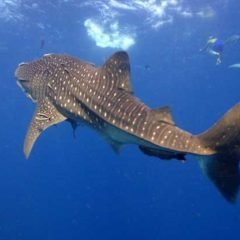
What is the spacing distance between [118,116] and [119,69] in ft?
3.05

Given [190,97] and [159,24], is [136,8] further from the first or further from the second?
[190,97]

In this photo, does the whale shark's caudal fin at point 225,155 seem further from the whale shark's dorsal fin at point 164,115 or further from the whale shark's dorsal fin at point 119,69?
the whale shark's dorsal fin at point 119,69

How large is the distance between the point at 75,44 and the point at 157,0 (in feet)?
32.5

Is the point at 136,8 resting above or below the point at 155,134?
above

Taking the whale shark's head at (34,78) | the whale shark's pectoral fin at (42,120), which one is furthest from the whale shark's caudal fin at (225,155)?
the whale shark's head at (34,78)

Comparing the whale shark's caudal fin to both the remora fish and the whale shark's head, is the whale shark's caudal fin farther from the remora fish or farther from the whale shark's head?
the whale shark's head

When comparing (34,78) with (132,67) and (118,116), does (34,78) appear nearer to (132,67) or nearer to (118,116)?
(118,116)

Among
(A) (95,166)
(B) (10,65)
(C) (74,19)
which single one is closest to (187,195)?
(A) (95,166)

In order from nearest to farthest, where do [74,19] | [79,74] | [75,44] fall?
1. [79,74]
2. [74,19]
3. [75,44]

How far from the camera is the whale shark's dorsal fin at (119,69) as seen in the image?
21.6 ft

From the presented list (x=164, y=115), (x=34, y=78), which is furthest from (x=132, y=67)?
(x=164, y=115)

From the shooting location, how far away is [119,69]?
6.71 metres

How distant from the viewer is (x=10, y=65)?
38719mm

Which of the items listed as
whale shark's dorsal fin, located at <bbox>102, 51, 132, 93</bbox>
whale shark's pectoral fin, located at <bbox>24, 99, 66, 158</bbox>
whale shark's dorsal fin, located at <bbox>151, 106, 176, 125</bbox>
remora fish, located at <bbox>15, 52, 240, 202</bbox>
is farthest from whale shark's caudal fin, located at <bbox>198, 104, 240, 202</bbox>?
whale shark's pectoral fin, located at <bbox>24, 99, 66, 158</bbox>
